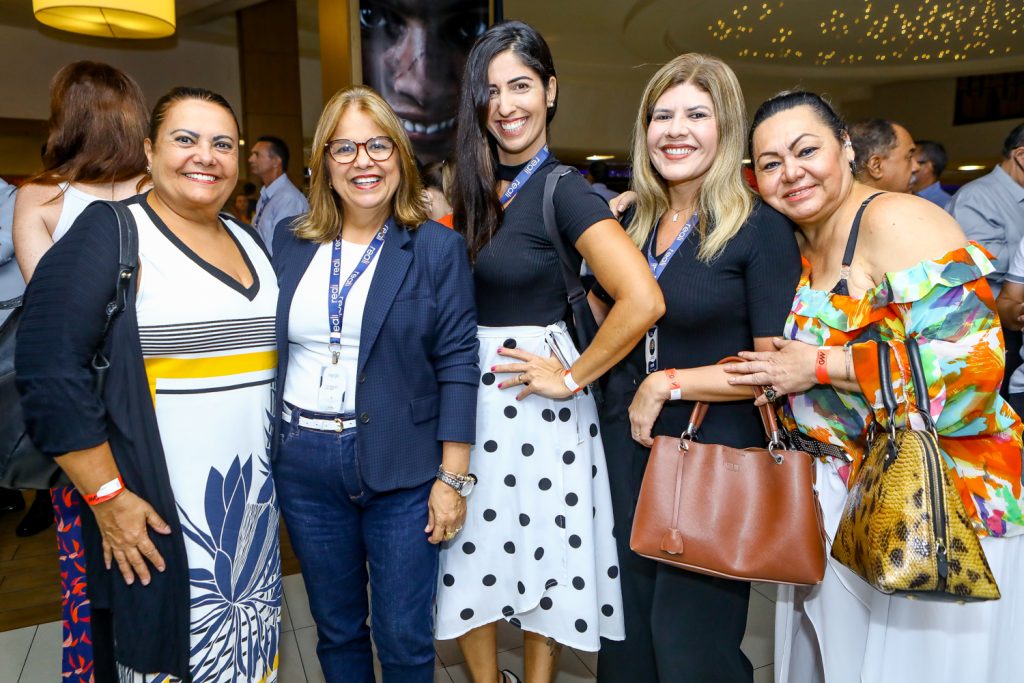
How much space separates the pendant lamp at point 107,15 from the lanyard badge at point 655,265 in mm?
3864

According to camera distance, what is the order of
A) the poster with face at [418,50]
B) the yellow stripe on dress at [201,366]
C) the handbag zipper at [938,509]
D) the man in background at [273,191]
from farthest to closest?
1. the man in background at [273,191]
2. the poster with face at [418,50]
3. the yellow stripe on dress at [201,366]
4. the handbag zipper at [938,509]

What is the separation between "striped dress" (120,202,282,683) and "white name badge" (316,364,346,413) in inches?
6.4

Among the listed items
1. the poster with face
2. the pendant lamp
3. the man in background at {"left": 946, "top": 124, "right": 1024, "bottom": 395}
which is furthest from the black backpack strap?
the pendant lamp

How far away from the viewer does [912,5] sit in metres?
9.22

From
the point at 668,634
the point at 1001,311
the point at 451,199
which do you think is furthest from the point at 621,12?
the point at 668,634

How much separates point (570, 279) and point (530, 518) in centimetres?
67

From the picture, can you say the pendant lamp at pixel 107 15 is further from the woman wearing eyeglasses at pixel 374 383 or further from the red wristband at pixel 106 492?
the red wristband at pixel 106 492

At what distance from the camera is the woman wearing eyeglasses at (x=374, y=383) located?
174 centimetres

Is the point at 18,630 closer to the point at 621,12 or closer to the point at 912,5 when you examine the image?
the point at 621,12

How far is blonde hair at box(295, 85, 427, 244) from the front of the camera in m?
1.77

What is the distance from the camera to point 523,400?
1.93 meters

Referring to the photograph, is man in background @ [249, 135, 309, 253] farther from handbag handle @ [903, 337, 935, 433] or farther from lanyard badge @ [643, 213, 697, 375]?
handbag handle @ [903, 337, 935, 433]

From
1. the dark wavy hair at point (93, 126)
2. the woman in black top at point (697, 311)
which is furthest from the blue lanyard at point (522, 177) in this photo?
the dark wavy hair at point (93, 126)

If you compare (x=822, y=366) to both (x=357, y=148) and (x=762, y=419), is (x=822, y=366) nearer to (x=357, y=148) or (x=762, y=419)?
(x=762, y=419)
